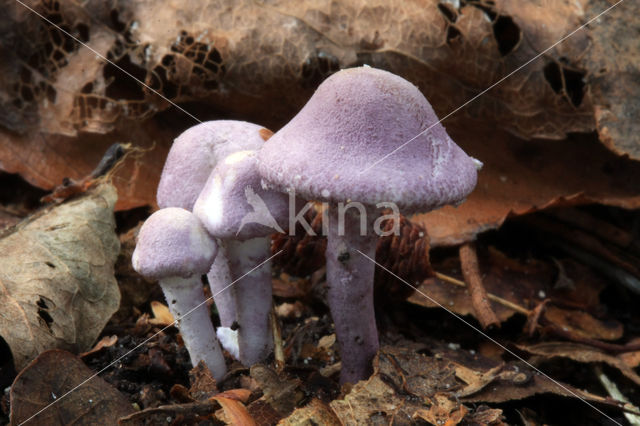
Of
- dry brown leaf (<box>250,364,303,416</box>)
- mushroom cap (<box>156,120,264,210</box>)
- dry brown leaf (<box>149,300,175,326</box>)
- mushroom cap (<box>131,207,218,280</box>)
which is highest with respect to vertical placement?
mushroom cap (<box>156,120,264,210</box>)

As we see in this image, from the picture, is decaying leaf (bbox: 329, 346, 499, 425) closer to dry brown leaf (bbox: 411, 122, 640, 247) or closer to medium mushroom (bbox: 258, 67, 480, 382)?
medium mushroom (bbox: 258, 67, 480, 382)

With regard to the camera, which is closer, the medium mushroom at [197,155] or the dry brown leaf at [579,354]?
the medium mushroom at [197,155]

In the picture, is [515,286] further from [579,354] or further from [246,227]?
[246,227]

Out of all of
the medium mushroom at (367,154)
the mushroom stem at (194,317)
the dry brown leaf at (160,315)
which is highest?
the medium mushroom at (367,154)

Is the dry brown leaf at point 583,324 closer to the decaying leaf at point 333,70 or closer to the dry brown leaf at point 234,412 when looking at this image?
the decaying leaf at point 333,70

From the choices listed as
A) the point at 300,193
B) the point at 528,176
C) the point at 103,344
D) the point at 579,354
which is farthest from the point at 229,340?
the point at 528,176

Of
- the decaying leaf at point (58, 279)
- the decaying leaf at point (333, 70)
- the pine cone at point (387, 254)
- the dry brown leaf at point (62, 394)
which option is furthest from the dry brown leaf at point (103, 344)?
the decaying leaf at point (333, 70)

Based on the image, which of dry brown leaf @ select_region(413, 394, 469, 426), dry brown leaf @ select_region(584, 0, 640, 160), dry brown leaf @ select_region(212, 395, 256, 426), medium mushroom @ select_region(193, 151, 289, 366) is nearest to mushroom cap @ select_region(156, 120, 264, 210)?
medium mushroom @ select_region(193, 151, 289, 366)

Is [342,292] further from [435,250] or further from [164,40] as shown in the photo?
[164,40]
